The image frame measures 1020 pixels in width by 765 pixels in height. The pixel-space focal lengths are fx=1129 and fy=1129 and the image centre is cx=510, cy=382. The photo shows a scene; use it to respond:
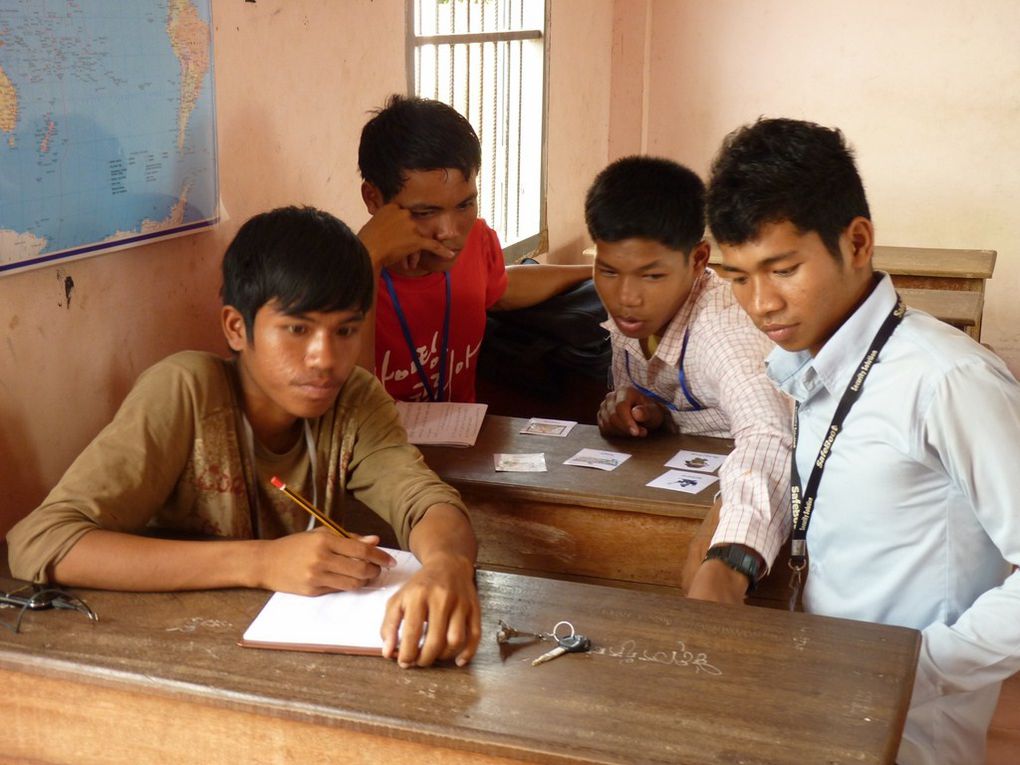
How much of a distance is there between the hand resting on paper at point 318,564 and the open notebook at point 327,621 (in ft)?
0.05

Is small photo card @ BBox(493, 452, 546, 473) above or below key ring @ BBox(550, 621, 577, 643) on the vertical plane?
below

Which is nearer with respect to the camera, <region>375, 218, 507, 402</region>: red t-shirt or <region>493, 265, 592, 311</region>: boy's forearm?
<region>375, 218, 507, 402</region>: red t-shirt

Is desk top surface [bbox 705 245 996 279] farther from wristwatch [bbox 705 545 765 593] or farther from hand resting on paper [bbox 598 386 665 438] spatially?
wristwatch [bbox 705 545 765 593]

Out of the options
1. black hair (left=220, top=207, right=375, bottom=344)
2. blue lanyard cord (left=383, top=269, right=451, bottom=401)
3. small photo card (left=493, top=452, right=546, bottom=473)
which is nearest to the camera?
black hair (left=220, top=207, right=375, bottom=344)

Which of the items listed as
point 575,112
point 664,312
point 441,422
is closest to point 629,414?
point 664,312

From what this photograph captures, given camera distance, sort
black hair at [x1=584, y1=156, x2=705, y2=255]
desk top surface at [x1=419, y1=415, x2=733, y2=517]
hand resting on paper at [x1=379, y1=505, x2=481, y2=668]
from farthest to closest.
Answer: black hair at [x1=584, y1=156, x2=705, y2=255], desk top surface at [x1=419, y1=415, x2=733, y2=517], hand resting on paper at [x1=379, y1=505, x2=481, y2=668]

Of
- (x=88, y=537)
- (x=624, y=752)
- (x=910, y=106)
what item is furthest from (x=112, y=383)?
(x=910, y=106)

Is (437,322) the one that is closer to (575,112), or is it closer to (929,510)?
(929,510)

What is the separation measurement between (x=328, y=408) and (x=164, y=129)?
0.72m

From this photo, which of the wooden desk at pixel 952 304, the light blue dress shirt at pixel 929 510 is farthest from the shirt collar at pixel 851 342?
the wooden desk at pixel 952 304

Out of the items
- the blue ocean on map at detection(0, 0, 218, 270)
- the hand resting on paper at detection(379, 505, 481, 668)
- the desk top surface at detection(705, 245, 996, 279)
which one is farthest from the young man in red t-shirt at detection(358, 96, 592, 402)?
the desk top surface at detection(705, 245, 996, 279)

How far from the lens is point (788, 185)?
64.3 inches

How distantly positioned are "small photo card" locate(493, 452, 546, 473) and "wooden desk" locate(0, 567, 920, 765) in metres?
0.79

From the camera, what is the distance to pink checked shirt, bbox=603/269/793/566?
1836 mm
